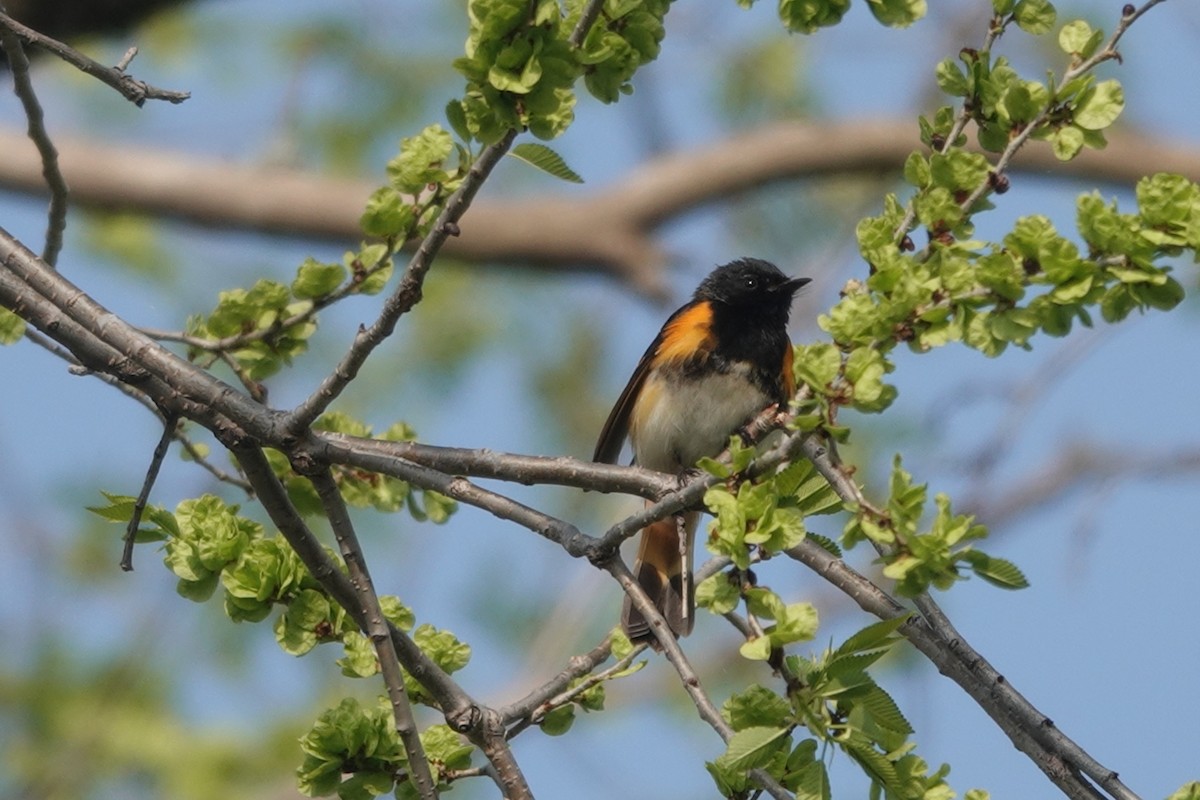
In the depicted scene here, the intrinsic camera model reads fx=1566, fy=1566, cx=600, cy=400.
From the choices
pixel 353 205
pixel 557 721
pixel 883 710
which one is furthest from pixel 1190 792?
pixel 353 205

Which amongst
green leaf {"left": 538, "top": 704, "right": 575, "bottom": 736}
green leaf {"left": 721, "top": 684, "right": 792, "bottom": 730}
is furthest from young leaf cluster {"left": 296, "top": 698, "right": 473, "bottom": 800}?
green leaf {"left": 721, "top": 684, "right": 792, "bottom": 730}

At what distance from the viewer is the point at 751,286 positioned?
5.14 meters

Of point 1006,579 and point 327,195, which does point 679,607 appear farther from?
point 327,195

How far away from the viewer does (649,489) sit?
2.60 metres

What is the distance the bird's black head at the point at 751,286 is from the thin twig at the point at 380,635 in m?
Result: 2.58

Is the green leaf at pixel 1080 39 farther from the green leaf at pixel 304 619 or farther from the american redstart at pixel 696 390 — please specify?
the american redstart at pixel 696 390

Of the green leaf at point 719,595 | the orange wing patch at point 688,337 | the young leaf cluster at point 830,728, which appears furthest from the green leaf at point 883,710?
the orange wing patch at point 688,337

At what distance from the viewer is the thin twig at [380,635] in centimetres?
228

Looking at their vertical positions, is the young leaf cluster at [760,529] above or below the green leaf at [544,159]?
below

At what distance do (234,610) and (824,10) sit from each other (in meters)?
1.31

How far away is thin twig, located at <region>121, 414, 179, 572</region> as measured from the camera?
2.52 m

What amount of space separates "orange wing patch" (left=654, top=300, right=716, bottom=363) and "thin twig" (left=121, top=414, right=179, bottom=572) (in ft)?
7.69

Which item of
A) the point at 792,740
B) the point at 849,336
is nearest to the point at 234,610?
the point at 792,740

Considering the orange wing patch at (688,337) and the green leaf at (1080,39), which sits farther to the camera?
the orange wing patch at (688,337)
